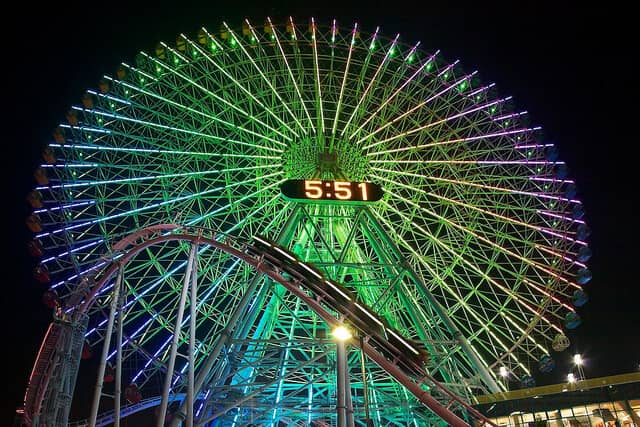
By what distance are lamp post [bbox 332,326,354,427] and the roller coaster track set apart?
1.60 feet

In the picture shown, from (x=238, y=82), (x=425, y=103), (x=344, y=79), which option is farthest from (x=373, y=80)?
(x=238, y=82)

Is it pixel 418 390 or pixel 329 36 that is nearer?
pixel 418 390

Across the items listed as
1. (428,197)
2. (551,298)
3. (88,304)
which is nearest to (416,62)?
(428,197)

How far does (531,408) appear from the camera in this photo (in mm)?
25172

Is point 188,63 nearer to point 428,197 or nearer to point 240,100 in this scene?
point 240,100

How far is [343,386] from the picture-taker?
17.8 metres

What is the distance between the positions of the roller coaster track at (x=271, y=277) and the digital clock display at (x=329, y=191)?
16.7 feet

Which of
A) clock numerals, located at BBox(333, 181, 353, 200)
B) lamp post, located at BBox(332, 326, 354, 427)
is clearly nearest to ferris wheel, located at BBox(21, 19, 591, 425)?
clock numerals, located at BBox(333, 181, 353, 200)

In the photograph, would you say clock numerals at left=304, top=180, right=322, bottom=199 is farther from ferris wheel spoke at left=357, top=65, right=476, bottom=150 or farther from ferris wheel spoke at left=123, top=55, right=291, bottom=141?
ferris wheel spoke at left=357, top=65, right=476, bottom=150

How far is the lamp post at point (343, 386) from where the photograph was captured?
671 inches

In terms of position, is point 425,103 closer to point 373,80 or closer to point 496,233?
point 373,80

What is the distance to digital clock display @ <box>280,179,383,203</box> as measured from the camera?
2792 centimetres

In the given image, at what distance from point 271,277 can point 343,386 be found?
15.1 feet

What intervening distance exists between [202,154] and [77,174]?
6.24m
